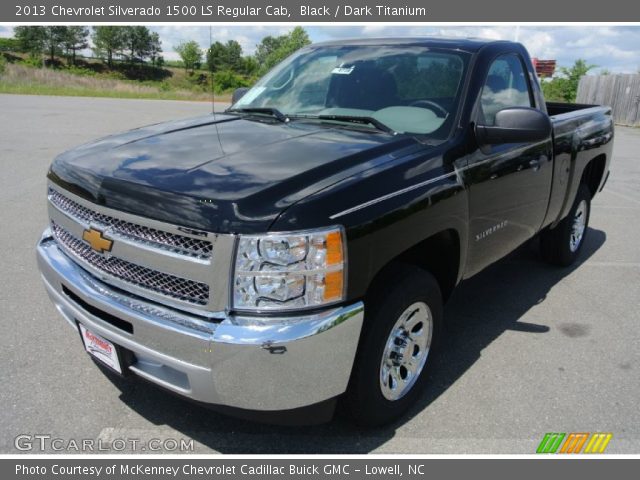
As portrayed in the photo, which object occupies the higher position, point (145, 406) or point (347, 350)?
point (347, 350)

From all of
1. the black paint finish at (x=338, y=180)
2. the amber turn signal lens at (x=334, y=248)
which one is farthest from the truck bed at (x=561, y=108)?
the amber turn signal lens at (x=334, y=248)

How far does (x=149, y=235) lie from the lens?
225cm

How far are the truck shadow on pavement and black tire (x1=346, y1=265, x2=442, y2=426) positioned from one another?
0.17 metres

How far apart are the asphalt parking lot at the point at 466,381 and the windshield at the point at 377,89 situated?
1526mm

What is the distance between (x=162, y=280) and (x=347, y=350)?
2.69 ft

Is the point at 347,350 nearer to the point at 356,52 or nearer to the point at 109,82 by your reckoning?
the point at 356,52

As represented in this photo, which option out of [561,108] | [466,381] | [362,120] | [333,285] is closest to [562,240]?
[561,108]

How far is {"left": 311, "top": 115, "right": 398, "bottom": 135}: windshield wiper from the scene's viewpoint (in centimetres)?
304

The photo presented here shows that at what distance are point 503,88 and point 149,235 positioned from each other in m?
2.62

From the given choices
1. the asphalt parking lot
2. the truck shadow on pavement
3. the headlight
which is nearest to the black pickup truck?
the headlight

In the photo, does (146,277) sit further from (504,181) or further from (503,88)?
(503,88)

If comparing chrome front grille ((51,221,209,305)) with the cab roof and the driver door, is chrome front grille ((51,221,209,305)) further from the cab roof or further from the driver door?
the cab roof

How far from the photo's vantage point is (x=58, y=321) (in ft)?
12.1

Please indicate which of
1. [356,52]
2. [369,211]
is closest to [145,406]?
[369,211]
